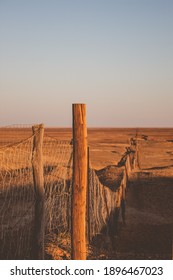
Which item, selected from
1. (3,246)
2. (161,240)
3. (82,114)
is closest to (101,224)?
(161,240)

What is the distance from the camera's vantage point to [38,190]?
4336 millimetres

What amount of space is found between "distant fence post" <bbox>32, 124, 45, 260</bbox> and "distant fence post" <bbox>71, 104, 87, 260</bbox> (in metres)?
0.64

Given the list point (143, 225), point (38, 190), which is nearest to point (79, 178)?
point (38, 190)

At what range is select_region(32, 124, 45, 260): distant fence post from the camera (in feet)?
14.0

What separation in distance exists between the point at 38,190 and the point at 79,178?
0.76 m

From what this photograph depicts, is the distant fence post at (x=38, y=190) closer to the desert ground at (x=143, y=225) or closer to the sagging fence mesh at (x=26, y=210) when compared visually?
the sagging fence mesh at (x=26, y=210)

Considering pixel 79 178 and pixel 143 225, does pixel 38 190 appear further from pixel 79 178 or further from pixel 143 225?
pixel 143 225

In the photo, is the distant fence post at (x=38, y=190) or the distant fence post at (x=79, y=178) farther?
the distant fence post at (x=38, y=190)

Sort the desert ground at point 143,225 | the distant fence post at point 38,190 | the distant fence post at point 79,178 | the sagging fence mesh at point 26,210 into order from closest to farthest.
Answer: the distant fence post at point 79,178, the distant fence post at point 38,190, the sagging fence mesh at point 26,210, the desert ground at point 143,225

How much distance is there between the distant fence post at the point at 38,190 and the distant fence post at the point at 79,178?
0.64 metres

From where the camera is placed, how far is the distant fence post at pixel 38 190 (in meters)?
4.27

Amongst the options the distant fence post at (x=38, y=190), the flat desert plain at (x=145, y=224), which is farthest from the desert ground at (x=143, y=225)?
the distant fence post at (x=38, y=190)

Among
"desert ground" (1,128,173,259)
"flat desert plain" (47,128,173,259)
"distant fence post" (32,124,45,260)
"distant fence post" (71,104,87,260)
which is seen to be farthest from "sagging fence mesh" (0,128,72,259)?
"flat desert plain" (47,128,173,259)
